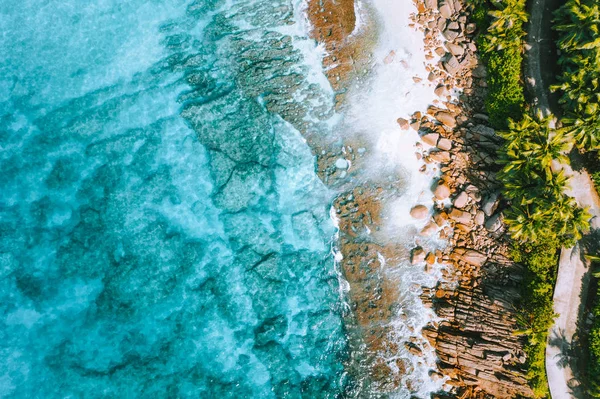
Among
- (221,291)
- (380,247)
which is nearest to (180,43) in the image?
(221,291)

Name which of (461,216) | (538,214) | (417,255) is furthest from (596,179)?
(417,255)

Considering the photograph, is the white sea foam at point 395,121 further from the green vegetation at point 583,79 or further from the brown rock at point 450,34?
the green vegetation at point 583,79

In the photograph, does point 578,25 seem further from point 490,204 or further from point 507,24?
point 490,204

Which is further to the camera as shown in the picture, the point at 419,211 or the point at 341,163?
the point at 341,163

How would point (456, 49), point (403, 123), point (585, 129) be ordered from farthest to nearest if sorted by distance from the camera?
point (403, 123)
point (456, 49)
point (585, 129)

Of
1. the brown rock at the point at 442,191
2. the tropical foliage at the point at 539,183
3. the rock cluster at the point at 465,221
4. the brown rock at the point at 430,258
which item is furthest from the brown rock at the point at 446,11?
the brown rock at the point at 430,258

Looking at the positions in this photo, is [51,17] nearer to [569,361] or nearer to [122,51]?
[122,51]

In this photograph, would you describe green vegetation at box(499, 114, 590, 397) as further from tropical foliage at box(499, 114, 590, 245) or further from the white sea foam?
the white sea foam
